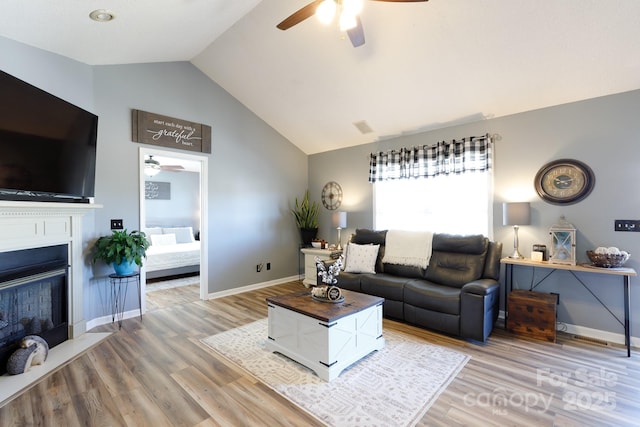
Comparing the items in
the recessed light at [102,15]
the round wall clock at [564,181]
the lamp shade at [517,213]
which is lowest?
the lamp shade at [517,213]

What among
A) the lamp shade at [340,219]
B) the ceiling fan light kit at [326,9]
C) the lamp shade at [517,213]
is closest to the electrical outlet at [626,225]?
the lamp shade at [517,213]

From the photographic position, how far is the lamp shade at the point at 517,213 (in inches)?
135

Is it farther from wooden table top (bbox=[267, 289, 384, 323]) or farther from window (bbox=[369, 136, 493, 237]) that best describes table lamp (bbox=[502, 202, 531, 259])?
wooden table top (bbox=[267, 289, 384, 323])

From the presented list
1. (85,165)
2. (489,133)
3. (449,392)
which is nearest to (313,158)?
(489,133)

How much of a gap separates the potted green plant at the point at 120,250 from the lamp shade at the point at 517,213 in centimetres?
442

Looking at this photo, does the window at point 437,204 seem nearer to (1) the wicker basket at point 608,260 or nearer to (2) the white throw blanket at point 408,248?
(2) the white throw blanket at point 408,248

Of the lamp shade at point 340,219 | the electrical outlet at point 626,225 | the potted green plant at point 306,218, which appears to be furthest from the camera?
the potted green plant at point 306,218

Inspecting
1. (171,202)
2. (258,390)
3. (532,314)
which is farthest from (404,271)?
(171,202)

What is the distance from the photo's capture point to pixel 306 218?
19.6 ft

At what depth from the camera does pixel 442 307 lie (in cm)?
324

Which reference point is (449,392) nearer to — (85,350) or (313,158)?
(85,350)

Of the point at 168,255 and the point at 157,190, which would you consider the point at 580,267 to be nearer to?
the point at 168,255

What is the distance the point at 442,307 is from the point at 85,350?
12.1 ft

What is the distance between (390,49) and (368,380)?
3.34 meters
